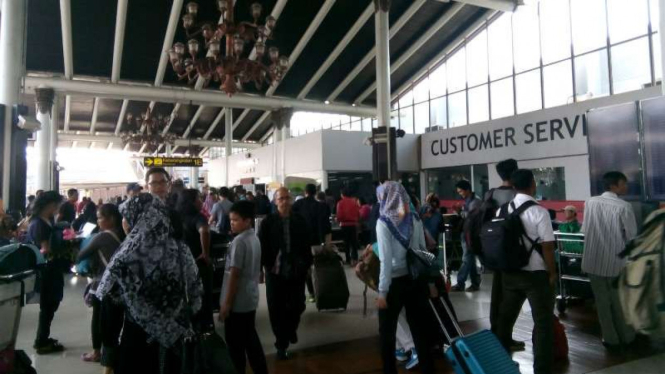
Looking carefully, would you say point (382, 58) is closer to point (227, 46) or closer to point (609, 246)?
point (227, 46)

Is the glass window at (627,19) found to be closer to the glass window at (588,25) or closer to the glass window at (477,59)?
the glass window at (588,25)

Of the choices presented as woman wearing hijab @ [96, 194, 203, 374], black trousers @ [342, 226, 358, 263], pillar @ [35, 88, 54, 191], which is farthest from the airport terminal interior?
black trousers @ [342, 226, 358, 263]

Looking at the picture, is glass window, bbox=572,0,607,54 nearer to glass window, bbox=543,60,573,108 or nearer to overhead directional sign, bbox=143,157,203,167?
glass window, bbox=543,60,573,108

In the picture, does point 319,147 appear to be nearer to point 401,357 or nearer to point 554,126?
point 554,126

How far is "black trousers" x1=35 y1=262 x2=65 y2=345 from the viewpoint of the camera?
396cm

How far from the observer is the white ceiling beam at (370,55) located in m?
14.7

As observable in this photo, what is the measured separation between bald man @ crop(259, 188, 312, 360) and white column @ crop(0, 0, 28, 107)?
5373mm

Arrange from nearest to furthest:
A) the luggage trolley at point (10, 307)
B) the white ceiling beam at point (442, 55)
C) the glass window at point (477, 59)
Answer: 1. the luggage trolley at point (10, 307)
2. the glass window at point (477, 59)
3. the white ceiling beam at point (442, 55)

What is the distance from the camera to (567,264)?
506 cm

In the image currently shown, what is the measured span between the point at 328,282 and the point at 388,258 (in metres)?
2.02

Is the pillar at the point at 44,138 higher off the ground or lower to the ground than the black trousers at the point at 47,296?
higher

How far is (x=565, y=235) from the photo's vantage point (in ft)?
15.5

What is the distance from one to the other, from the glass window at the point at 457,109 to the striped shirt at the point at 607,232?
13.3 m

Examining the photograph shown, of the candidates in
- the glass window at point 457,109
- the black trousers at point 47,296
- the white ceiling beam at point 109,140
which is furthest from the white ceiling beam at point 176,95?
the black trousers at point 47,296
